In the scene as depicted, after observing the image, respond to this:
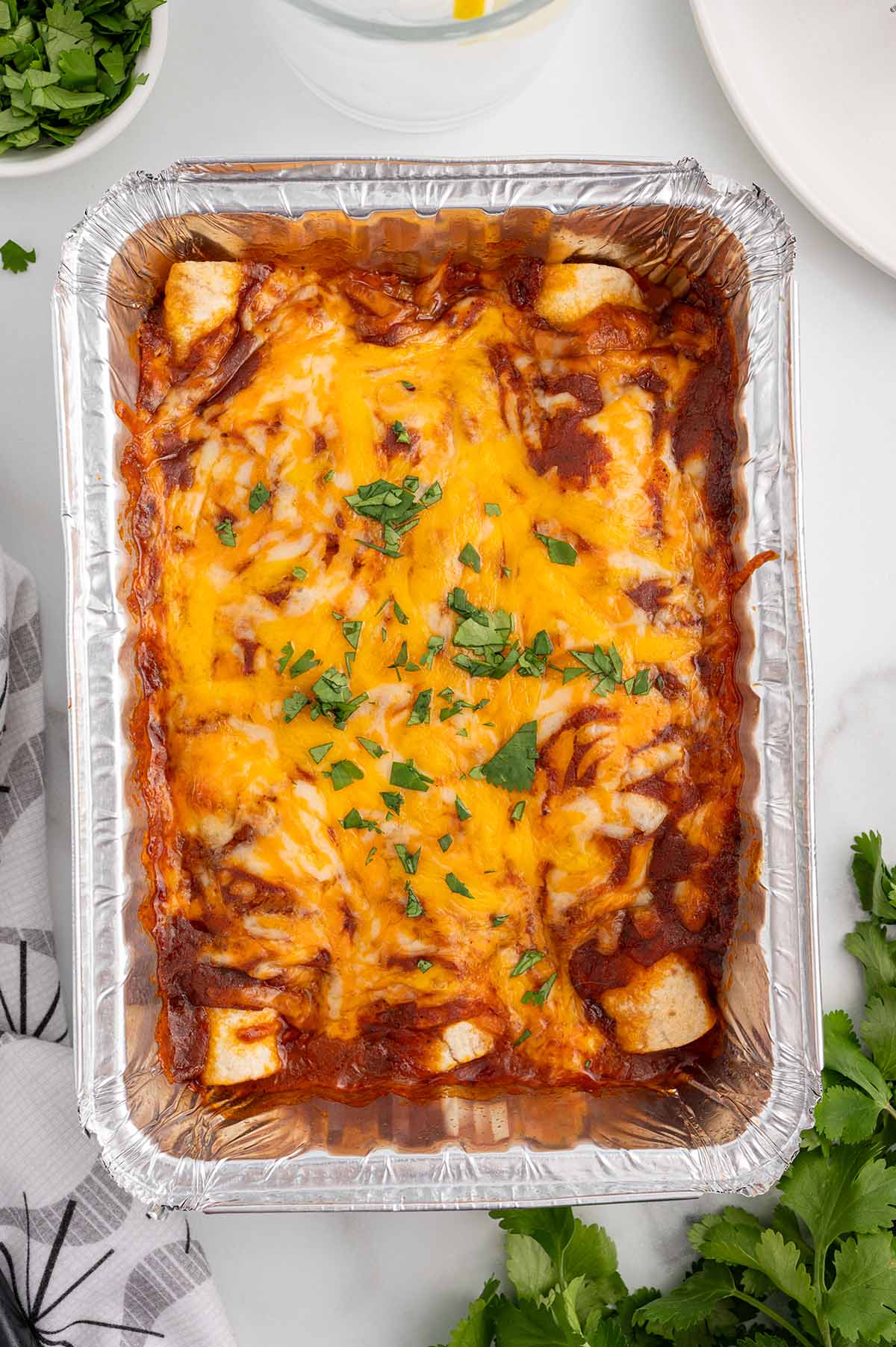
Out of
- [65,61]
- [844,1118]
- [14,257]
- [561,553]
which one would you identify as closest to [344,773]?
[561,553]

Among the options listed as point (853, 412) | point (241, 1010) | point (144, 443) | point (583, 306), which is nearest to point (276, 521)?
point (144, 443)

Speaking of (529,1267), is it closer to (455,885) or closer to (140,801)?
(455,885)

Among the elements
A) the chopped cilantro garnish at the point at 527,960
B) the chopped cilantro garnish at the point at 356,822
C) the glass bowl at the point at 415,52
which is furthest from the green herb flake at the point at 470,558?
the glass bowl at the point at 415,52

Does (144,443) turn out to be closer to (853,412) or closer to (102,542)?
(102,542)

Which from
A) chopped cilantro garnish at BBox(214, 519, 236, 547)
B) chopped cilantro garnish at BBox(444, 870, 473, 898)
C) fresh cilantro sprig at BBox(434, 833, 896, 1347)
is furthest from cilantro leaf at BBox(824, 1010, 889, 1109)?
chopped cilantro garnish at BBox(214, 519, 236, 547)

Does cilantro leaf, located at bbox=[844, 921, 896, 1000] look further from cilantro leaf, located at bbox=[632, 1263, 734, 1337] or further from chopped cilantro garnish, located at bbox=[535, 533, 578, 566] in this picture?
chopped cilantro garnish, located at bbox=[535, 533, 578, 566]
